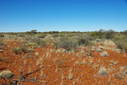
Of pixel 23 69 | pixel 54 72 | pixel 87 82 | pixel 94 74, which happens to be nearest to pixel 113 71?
pixel 94 74

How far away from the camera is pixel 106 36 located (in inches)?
1084

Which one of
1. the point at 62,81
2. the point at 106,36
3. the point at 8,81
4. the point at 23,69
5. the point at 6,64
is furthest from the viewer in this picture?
the point at 106,36

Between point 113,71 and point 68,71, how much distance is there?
2.40m

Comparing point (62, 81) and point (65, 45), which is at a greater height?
point (65, 45)

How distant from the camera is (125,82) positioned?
6.86 meters

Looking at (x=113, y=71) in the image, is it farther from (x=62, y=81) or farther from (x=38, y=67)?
(x=38, y=67)

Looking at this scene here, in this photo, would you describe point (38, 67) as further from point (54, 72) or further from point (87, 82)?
point (87, 82)

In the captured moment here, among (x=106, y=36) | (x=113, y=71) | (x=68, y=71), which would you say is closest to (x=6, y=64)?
(x=68, y=71)

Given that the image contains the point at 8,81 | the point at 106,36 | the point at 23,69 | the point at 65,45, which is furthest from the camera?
the point at 106,36

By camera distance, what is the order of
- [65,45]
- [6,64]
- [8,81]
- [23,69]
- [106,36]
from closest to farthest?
[8,81]
[23,69]
[6,64]
[65,45]
[106,36]

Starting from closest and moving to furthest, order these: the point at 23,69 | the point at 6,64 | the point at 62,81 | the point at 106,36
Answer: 1. the point at 62,81
2. the point at 23,69
3. the point at 6,64
4. the point at 106,36

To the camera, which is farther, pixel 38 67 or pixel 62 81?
pixel 38 67

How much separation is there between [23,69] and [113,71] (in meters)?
4.48

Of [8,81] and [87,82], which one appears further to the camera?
[87,82]
